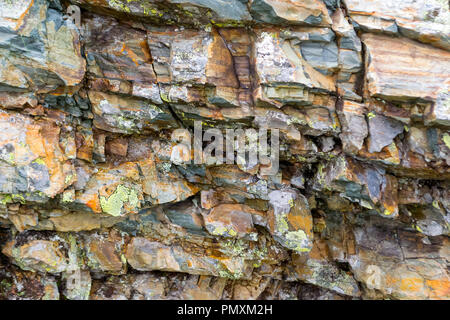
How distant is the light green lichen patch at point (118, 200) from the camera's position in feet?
22.4

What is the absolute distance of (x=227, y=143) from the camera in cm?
661

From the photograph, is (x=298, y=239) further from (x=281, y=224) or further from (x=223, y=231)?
(x=223, y=231)

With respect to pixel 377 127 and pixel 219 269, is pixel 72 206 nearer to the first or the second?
pixel 219 269

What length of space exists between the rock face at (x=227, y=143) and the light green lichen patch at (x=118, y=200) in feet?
0.15

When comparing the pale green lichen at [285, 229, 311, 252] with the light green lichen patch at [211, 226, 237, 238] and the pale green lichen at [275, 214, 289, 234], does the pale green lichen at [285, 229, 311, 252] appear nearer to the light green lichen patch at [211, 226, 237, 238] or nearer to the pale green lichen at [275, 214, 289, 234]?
the pale green lichen at [275, 214, 289, 234]

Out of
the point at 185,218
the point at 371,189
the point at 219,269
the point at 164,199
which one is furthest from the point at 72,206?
the point at 371,189

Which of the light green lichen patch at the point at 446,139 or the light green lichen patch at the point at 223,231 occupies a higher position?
the light green lichen patch at the point at 446,139

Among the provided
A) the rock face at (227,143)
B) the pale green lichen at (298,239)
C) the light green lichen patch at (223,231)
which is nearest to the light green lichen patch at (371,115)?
the rock face at (227,143)

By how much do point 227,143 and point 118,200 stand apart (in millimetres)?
2952

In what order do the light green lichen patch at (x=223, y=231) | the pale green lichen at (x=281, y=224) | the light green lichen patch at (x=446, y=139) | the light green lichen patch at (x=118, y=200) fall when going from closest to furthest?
1. the light green lichen patch at (x=446, y=139)
2. the light green lichen patch at (x=118, y=200)
3. the pale green lichen at (x=281, y=224)
4. the light green lichen patch at (x=223, y=231)

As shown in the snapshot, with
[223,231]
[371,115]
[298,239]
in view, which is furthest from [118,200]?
[371,115]

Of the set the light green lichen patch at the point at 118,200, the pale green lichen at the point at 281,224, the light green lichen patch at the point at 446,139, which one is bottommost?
the pale green lichen at the point at 281,224

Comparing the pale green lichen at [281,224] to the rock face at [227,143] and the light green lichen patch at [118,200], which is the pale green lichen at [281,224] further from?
the light green lichen patch at [118,200]

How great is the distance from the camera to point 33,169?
234 inches
